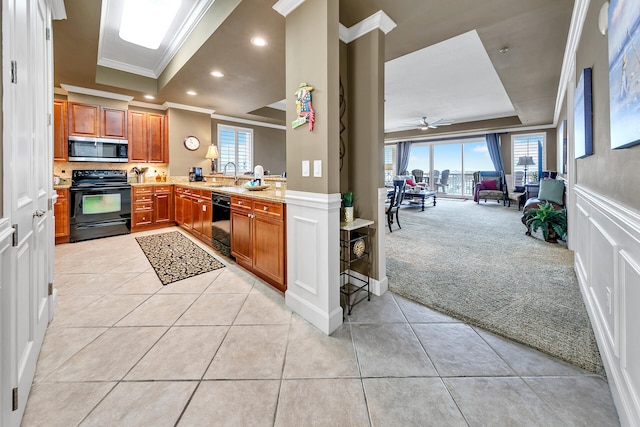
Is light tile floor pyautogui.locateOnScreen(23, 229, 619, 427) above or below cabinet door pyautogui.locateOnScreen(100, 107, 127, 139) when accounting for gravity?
below

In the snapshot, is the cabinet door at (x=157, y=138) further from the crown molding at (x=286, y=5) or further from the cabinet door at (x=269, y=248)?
the crown molding at (x=286, y=5)

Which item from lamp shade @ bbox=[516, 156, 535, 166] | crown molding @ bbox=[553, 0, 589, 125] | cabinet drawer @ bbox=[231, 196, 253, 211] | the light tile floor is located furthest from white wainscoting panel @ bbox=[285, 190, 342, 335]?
lamp shade @ bbox=[516, 156, 535, 166]

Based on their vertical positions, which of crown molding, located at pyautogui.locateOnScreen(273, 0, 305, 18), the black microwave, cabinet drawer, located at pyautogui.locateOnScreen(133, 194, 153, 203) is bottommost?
cabinet drawer, located at pyautogui.locateOnScreen(133, 194, 153, 203)

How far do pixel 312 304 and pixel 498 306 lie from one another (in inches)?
60.4

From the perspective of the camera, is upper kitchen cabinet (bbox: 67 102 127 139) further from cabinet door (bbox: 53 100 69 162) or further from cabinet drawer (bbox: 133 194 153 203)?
cabinet drawer (bbox: 133 194 153 203)

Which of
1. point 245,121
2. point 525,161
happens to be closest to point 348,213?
point 245,121

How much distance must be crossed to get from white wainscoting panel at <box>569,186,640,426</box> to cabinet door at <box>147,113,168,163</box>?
637 cm

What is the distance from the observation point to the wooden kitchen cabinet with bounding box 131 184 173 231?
5.00m

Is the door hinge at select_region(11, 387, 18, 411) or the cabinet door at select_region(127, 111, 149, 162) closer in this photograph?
the door hinge at select_region(11, 387, 18, 411)

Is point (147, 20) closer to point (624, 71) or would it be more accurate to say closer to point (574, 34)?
point (624, 71)

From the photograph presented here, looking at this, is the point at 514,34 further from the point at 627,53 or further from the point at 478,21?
the point at 627,53

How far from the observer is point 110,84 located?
14.3 ft

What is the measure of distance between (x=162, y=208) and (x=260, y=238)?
362 cm

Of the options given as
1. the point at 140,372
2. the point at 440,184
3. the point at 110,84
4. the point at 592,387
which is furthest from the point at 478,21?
the point at 440,184
